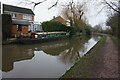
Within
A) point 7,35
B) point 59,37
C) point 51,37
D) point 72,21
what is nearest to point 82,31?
point 72,21

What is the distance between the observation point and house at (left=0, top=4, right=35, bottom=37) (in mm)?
33450

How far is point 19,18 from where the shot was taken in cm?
4775

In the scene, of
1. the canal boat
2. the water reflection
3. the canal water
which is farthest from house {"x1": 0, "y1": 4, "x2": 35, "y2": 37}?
the canal water

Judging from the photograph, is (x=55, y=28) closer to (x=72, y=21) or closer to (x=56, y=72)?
(x=72, y=21)

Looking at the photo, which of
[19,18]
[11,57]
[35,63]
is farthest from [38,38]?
[19,18]

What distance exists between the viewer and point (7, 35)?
2803 cm

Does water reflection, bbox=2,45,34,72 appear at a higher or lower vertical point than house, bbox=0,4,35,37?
lower

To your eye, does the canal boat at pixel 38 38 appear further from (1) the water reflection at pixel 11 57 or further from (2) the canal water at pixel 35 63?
(1) the water reflection at pixel 11 57

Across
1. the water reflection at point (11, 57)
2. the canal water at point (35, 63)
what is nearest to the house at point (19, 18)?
→ the water reflection at point (11, 57)

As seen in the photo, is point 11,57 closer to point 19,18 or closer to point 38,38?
point 38,38

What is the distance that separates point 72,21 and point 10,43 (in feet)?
94.4

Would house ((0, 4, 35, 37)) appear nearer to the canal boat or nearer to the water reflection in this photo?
the canal boat

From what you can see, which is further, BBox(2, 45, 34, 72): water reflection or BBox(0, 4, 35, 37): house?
BBox(0, 4, 35, 37): house

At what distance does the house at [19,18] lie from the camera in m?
33.5
